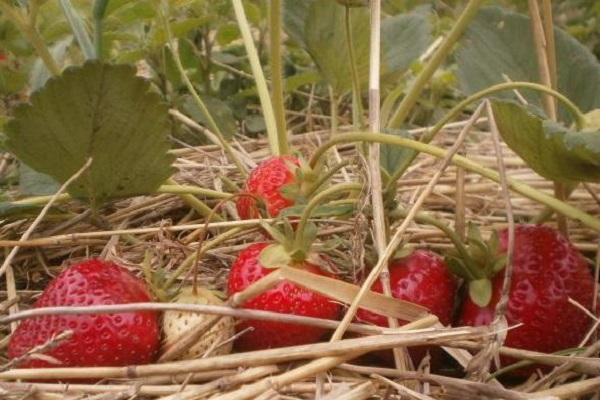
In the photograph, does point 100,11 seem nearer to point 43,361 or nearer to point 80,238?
point 80,238

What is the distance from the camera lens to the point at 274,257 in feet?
2.53

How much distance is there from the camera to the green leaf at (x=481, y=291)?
79cm

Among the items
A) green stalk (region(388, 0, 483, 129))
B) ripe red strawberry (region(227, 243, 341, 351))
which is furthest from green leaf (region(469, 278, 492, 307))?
green stalk (region(388, 0, 483, 129))

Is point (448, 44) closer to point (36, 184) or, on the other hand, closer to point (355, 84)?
point (355, 84)

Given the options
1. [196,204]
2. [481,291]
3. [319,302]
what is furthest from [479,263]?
[196,204]

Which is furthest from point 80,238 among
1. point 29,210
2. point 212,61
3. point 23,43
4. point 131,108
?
point 212,61

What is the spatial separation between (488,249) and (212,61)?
901 millimetres

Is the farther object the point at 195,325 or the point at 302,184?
the point at 302,184

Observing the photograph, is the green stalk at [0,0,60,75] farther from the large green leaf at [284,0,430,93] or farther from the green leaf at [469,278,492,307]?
the green leaf at [469,278,492,307]

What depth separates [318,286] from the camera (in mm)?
736

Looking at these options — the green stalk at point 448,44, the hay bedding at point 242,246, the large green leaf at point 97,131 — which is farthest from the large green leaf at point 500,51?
the large green leaf at point 97,131

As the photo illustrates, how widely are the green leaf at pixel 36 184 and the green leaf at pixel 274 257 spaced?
347 mm

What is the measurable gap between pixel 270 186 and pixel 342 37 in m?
0.34

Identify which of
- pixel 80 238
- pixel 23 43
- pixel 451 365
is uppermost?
pixel 23 43
